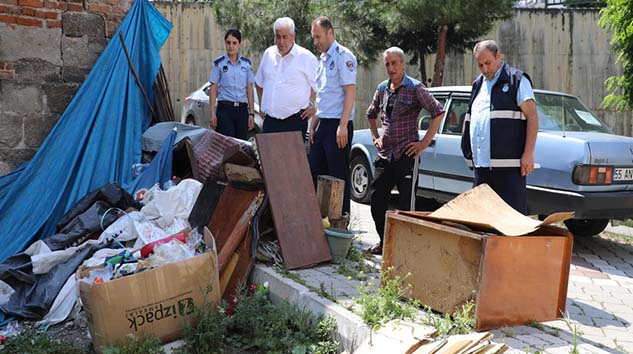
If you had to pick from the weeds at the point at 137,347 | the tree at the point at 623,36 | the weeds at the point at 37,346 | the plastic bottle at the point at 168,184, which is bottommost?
the weeds at the point at 37,346

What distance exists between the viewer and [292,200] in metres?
5.40

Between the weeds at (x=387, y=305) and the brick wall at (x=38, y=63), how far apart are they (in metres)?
4.08

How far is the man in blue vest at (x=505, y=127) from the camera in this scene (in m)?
4.76

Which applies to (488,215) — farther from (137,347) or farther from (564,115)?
(564,115)

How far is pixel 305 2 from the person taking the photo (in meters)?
12.4

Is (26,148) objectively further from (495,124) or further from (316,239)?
(495,124)

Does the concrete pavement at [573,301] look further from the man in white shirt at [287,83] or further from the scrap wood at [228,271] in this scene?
the man in white shirt at [287,83]

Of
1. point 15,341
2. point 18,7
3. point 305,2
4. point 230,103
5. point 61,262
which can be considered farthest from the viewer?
point 305,2

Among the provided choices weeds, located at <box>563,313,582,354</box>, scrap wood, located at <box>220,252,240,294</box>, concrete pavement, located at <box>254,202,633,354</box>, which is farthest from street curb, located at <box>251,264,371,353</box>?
weeds, located at <box>563,313,582,354</box>

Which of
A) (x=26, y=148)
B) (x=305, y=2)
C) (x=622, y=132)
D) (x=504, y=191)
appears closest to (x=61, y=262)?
(x=26, y=148)

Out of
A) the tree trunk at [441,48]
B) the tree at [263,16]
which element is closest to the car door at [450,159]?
the tree trunk at [441,48]

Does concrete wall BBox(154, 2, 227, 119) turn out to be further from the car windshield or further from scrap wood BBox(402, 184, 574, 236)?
scrap wood BBox(402, 184, 574, 236)

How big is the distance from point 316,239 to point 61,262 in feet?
6.97

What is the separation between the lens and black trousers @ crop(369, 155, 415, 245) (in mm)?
5789
